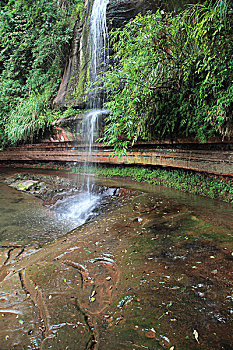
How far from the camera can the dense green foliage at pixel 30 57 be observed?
10391 mm

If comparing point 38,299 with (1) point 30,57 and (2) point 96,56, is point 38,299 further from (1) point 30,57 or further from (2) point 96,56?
(1) point 30,57

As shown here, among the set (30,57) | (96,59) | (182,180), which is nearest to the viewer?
(182,180)

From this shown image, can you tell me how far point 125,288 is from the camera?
2143 millimetres

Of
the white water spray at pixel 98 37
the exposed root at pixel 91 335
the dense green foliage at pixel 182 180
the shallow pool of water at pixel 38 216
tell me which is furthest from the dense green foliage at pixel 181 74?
the exposed root at pixel 91 335

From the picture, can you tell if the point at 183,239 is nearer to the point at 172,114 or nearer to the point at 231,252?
the point at 231,252

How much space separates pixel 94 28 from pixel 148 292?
9214mm

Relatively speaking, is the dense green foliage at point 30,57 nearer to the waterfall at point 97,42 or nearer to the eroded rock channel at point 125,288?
the waterfall at point 97,42

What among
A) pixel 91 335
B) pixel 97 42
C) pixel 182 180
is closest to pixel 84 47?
pixel 97 42

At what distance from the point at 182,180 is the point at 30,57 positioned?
11588 mm

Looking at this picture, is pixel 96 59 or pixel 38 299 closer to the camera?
pixel 38 299

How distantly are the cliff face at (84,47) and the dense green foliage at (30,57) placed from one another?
1.11m

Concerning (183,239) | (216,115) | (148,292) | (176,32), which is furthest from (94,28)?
(148,292)

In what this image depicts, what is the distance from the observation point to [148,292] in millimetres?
2043

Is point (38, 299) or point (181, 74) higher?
point (181, 74)
